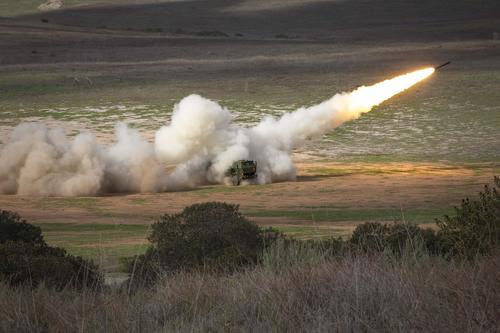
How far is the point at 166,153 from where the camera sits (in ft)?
144

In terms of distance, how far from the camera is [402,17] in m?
152

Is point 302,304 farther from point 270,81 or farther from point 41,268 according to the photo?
point 270,81

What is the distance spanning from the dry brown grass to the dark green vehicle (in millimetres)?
30902

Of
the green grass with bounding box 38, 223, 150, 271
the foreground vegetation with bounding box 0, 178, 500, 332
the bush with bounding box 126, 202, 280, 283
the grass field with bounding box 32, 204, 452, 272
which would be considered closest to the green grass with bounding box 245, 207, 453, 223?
the grass field with bounding box 32, 204, 452, 272

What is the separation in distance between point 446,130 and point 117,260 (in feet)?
123

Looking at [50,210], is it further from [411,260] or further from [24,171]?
[411,260]

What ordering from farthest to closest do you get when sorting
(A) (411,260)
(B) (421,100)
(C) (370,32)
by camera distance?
(C) (370,32), (B) (421,100), (A) (411,260)

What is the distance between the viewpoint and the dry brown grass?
9.95 m

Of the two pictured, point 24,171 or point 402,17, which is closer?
point 24,171

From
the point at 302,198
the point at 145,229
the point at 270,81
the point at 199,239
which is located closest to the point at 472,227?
the point at 199,239

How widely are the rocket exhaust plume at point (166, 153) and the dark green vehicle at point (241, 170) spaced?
265mm

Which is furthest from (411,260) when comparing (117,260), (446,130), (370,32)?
(370,32)

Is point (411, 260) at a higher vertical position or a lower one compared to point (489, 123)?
higher

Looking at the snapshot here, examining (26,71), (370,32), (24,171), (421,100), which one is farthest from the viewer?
(370,32)
